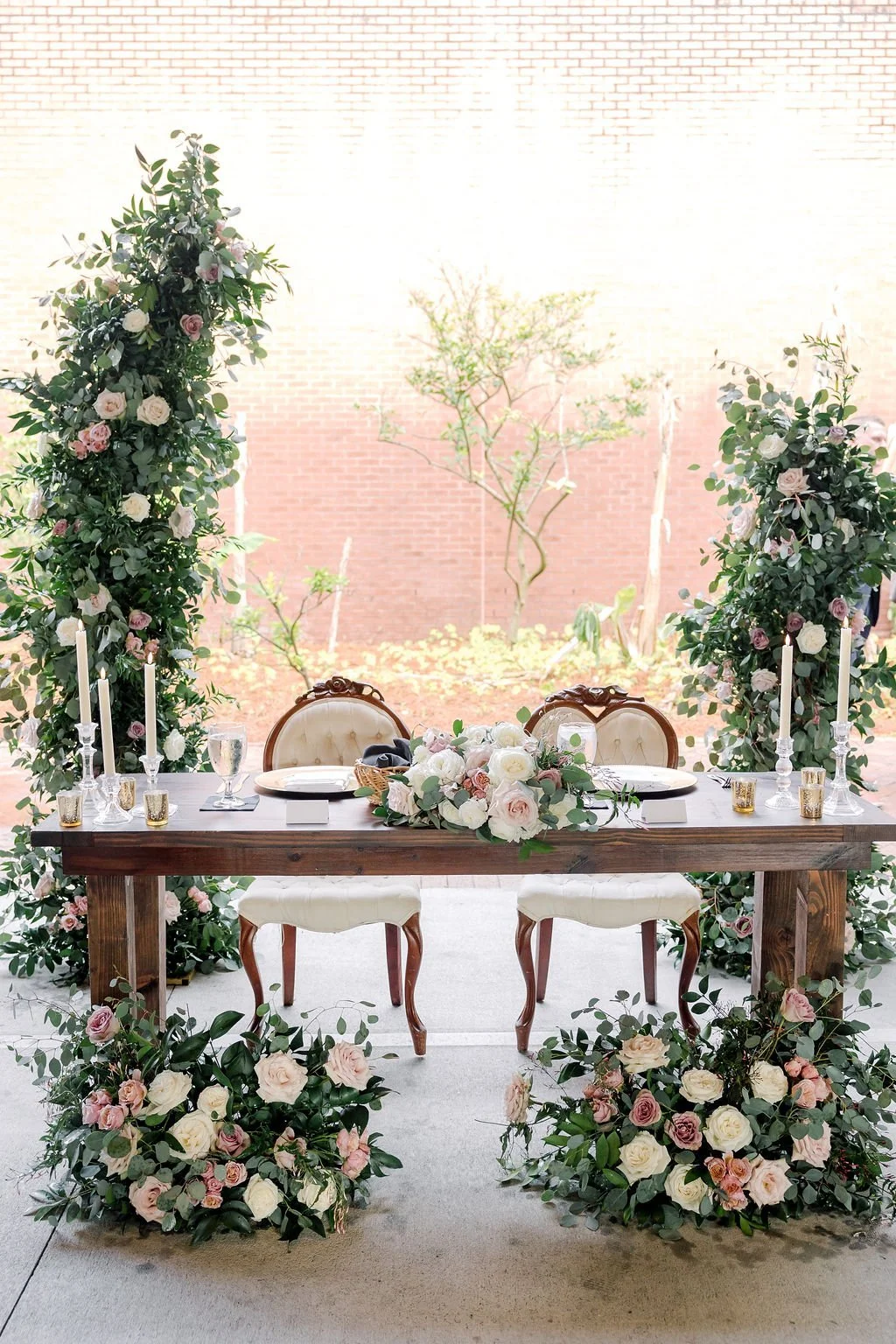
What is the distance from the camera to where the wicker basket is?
7.56 ft

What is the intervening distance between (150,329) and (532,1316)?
230 cm

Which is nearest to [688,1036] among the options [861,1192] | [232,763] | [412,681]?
[861,1192]

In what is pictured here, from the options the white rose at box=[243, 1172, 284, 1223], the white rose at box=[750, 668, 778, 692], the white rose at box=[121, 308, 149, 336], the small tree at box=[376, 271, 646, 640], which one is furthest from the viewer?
the small tree at box=[376, 271, 646, 640]

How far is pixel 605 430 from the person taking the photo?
276 inches

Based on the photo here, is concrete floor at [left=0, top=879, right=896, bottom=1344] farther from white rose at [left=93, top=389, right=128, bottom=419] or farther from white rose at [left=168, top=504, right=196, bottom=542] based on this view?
white rose at [left=93, top=389, right=128, bottom=419]

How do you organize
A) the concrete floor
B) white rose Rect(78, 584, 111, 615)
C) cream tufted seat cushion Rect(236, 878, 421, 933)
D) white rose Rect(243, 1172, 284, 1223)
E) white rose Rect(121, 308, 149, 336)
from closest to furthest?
the concrete floor
white rose Rect(243, 1172, 284, 1223)
cream tufted seat cushion Rect(236, 878, 421, 933)
white rose Rect(121, 308, 149, 336)
white rose Rect(78, 584, 111, 615)

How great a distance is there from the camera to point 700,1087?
2201 mm

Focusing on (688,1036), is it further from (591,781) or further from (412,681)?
(412,681)

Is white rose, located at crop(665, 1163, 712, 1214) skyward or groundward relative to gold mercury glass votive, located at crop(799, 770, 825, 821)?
groundward

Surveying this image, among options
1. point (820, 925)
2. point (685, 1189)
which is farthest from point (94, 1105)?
point (820, 925)

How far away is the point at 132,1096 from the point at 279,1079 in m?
0.26

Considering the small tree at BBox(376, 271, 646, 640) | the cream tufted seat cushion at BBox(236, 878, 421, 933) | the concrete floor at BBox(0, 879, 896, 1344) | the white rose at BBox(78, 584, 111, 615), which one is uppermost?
the small tree at BBox(376, 271, 646, 640)

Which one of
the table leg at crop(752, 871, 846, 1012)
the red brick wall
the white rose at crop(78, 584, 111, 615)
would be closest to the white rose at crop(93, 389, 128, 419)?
the white rose at crop(78, 584, 111, 615)

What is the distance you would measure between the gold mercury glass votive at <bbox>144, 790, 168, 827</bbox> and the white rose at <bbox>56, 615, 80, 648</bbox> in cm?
87
